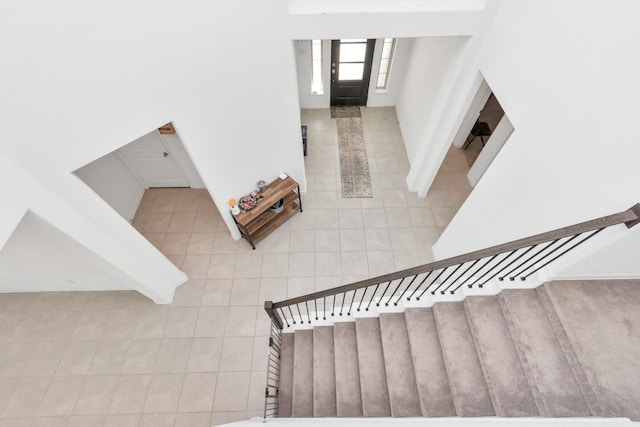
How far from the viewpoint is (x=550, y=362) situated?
2352 millimetres

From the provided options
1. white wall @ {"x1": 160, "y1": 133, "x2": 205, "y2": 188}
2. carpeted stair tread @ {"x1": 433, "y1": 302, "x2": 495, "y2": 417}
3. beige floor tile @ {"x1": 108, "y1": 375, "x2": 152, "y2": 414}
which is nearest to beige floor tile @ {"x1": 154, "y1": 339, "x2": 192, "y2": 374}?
beige floor tile @ {"x1": 108, "y1": 375, "x2": 152, "y2": 414}

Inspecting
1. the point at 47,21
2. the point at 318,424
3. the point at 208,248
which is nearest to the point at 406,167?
the point at 208,248

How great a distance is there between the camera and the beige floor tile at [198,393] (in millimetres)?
3582

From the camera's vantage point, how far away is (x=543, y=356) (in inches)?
94.0

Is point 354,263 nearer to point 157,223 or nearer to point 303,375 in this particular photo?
point 303,375

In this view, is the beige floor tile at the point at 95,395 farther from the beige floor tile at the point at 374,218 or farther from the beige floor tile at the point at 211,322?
the beige floor tile at the point at 374,218

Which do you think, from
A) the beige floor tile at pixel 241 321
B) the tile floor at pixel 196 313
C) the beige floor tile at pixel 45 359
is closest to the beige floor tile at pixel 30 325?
the tile floor at pixel 196 313

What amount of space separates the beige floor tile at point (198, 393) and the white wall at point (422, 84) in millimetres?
4726

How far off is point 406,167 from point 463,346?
387cm

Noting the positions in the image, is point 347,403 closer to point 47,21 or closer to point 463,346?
point 463,346

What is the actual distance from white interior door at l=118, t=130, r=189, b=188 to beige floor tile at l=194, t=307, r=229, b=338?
2517 millimetres

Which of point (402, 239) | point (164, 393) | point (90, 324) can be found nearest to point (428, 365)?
point (402, 239)

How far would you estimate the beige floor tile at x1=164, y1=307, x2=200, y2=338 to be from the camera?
4059 millimetres

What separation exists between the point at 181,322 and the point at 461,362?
3560 millimetres
